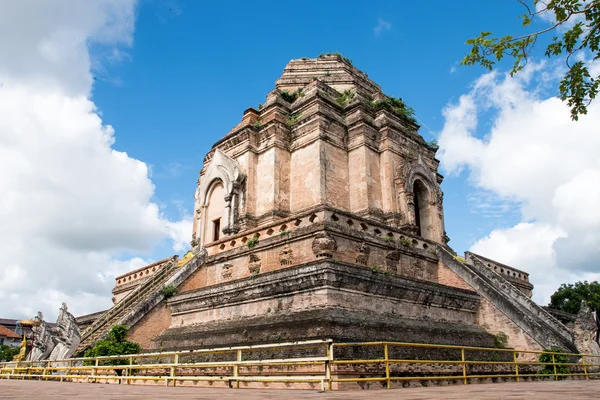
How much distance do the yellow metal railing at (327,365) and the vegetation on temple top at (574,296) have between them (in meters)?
31.3

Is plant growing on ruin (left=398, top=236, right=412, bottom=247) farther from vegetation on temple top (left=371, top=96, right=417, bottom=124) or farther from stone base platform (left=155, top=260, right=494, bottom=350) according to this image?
vegetation on temple top (left=371, top=96, right=417, bottom=124)

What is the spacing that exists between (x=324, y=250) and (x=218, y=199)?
10366mm

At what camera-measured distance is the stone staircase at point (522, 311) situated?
14.9 metres

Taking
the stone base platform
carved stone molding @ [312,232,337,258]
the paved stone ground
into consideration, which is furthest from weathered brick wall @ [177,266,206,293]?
the paved stone ground

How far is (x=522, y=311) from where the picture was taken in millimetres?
15719

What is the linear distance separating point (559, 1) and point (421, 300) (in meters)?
8.97

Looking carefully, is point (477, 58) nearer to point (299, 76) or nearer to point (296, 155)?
point (296, 155)

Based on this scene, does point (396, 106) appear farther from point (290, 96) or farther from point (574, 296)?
point (574, 296)

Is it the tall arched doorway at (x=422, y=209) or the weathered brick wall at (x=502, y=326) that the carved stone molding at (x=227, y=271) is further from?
the tall arched doorway at (x=422, y=209)

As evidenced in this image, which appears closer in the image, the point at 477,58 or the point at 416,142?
the point at 477,58

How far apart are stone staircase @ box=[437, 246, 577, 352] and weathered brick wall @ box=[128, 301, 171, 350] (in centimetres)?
1028

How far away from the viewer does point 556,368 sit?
1361cm

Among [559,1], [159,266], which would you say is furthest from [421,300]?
[159,266]

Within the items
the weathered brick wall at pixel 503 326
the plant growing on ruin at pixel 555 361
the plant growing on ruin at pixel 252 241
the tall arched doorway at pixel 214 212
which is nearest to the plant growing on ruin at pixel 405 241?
the weathered brick wall at pixel 503 326
